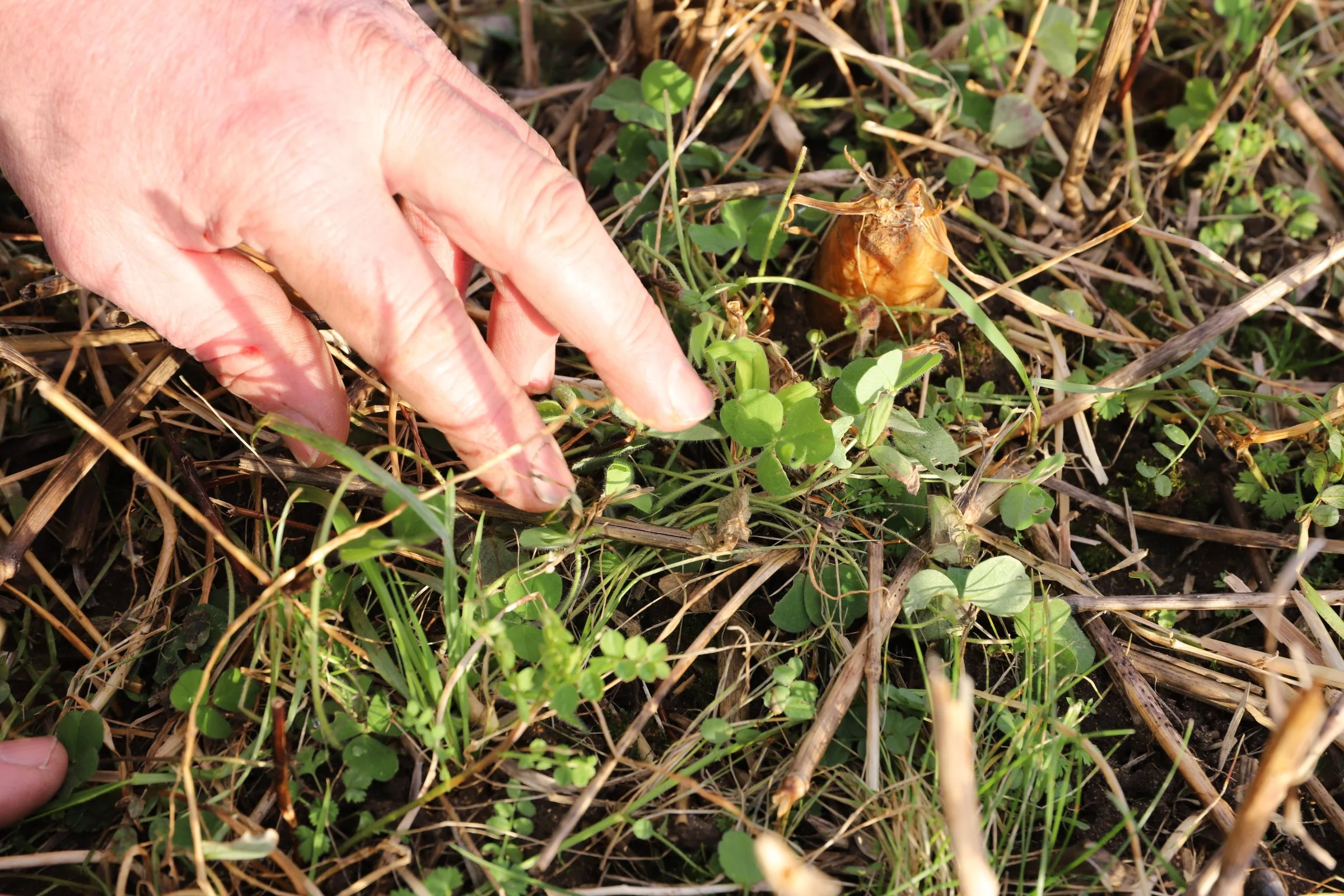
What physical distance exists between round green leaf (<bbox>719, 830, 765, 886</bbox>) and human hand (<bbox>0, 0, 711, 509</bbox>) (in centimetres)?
57

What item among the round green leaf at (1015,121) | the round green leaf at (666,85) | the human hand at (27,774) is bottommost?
the round green leaf at (1015,121)

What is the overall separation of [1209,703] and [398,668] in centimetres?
139

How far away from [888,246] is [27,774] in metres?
1.66

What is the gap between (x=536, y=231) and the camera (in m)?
1.41

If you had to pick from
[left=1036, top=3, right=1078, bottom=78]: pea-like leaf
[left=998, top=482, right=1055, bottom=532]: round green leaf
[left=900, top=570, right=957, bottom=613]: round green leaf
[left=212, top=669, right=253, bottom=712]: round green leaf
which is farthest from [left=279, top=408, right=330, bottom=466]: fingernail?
[left=1036, top=3, right=1078, bottom=78]: pea-like leaf

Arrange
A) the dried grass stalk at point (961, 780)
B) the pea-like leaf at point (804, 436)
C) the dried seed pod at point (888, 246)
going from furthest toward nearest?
the dried seed pod at point (888, 246) → the pea-like leaf at point (804, 436) → the dried grass stalk at point (961, 780)

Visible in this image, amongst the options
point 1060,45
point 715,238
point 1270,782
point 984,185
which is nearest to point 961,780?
point 1270,782

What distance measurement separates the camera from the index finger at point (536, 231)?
1.41 metres

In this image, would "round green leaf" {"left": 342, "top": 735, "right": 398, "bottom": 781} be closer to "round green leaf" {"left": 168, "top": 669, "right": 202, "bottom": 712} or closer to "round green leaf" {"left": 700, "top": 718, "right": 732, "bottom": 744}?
"round green leaf" {"left": 168, "top": 669, "right": 202, "bottom": 712}

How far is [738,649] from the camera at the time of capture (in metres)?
1.54

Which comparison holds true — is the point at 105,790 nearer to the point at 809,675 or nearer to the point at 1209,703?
the point at 809,675

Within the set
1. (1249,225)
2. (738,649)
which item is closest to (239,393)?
(738,649)

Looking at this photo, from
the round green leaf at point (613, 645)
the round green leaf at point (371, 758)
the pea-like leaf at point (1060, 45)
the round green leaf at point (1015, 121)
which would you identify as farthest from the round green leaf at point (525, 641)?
the pea-like leaf at point (1060, 45)

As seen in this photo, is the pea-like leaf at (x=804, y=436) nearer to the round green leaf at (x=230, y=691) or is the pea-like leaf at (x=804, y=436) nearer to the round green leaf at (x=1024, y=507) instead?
the round green leaf at (x=1024, y=507)
